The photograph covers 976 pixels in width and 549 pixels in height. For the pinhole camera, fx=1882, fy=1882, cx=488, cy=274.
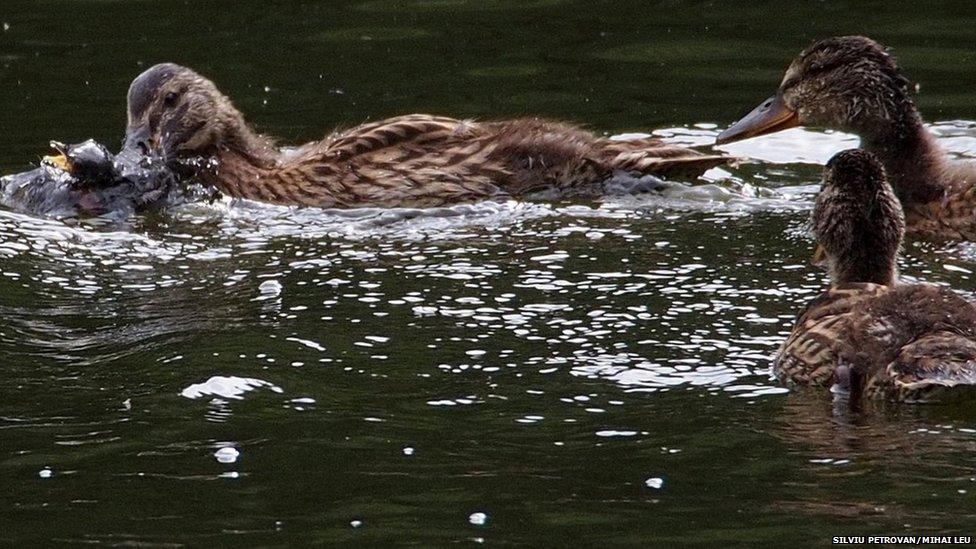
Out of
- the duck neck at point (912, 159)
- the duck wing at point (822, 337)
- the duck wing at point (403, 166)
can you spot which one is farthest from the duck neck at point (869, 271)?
the duck wing at point (403, 166)

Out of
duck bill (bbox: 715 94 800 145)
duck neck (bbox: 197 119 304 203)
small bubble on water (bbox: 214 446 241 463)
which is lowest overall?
small bubble on water (bbox: 214 446 241 463)

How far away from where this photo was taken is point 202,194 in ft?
35.6

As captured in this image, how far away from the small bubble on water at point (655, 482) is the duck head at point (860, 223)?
2.23 metres

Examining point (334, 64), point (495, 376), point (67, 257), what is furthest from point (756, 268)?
point (334, 64)

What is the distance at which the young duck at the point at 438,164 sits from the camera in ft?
34.8

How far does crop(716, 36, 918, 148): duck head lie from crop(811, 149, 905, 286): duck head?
233 centimetres

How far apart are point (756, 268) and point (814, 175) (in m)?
2.33

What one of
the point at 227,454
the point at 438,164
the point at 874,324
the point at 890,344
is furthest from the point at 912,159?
the point at 227,454

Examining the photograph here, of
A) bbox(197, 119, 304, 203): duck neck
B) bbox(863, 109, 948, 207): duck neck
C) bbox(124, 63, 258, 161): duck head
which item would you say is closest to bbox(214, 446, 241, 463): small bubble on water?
bbox(197, 119, 304, 203): duck neck

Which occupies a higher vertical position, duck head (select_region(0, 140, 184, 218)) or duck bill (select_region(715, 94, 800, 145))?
duck bill (select_region(715, 94, 800, 145))

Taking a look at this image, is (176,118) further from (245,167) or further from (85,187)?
(85,187)

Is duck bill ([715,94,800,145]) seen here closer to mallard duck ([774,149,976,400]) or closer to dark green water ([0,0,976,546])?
dark green water ([0,0,976,546])

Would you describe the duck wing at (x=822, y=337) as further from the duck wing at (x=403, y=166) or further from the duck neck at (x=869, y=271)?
the duck wing at (x=403, y=166)

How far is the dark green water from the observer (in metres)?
5.90
